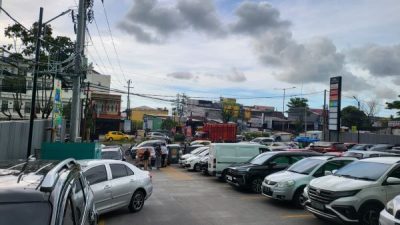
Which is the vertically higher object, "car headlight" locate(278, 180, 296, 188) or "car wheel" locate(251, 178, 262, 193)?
"car headlight" locate(278, 180, 296, 188)

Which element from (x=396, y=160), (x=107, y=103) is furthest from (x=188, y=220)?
(x=107, y=103)

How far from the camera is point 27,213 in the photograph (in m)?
3.19

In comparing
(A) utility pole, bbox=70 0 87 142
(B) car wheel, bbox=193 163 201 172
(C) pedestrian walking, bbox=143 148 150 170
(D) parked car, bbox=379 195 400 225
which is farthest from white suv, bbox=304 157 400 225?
(C) pedestrian walking, bbox=143 148 150 170

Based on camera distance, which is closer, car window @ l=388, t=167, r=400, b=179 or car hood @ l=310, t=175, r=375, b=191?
car hood @ l=310, t=175, r=375, b=191

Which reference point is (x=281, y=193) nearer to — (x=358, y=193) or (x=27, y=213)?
(x=358, y=193)

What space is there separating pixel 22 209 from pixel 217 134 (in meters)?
47.7

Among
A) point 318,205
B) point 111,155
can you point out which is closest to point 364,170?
point 318,205

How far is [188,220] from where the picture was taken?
434 inches

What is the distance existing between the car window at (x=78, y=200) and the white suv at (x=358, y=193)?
6.63 m

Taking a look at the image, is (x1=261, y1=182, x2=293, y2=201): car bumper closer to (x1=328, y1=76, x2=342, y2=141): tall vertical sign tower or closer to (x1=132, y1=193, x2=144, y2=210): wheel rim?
(x1=132, y1=193, x2=144, y2=210): wheel rim

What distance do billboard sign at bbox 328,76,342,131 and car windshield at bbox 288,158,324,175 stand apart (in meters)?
32.5

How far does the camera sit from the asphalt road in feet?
35.9

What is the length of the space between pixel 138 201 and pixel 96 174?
1.84m

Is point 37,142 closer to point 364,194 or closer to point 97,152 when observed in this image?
point 97,152
